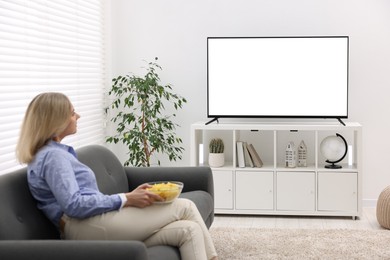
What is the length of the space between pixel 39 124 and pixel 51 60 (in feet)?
6.23

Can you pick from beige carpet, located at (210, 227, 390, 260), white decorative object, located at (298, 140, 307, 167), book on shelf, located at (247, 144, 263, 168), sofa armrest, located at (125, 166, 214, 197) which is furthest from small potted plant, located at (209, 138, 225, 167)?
sofa armrest, located at (125, 166, 214, 197)

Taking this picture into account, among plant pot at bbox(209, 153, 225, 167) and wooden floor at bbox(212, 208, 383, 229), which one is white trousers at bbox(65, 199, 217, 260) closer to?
wooden floor at bbox(212, 208, 383, 229)

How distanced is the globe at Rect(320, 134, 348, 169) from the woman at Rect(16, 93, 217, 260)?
2.69 meters

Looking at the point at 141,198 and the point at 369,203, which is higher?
the point at 141,198

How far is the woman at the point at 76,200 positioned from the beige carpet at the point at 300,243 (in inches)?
50.0

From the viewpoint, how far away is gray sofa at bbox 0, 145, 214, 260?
8.19 feet

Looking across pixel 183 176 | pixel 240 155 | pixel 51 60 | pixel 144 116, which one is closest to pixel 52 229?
pixel 183 176

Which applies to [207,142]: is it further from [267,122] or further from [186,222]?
[186,222]

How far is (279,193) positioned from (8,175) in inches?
121

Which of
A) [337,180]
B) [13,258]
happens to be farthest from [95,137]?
[13,258]

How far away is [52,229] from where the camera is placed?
3102mm

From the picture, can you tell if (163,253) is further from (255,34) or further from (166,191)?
(255,34)

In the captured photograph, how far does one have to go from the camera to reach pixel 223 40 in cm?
574

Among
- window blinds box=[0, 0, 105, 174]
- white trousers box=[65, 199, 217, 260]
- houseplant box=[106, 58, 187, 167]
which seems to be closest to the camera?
white trousers box=[65, 199, 217, 260]
